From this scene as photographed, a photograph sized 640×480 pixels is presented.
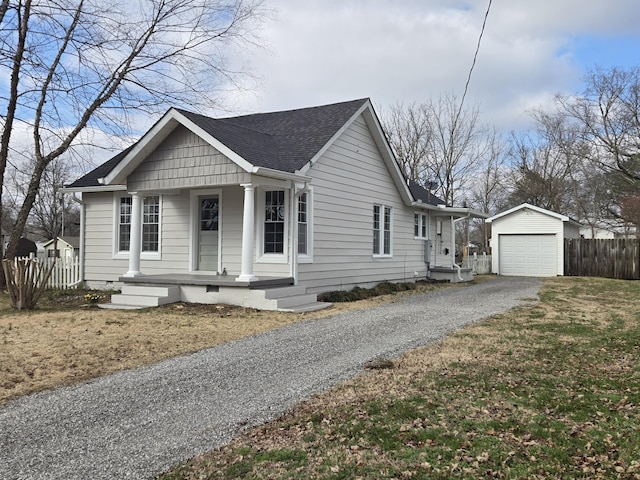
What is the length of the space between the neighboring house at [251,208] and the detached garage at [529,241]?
32.5ft

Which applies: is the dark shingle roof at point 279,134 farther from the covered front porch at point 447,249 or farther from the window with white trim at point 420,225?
the covered front porch at point 447,249

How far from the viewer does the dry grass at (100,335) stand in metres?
6.00

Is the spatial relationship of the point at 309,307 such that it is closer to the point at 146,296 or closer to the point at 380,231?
the point at 146,296

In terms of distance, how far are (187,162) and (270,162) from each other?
1917 mm

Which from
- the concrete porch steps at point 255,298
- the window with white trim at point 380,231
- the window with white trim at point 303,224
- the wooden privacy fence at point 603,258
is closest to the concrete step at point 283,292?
the concrete porch steps at point 255,298

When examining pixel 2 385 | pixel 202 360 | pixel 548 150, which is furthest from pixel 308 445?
pixel 548 150

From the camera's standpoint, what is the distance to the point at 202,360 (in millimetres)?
6566

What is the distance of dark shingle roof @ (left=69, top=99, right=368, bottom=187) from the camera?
37.2ft

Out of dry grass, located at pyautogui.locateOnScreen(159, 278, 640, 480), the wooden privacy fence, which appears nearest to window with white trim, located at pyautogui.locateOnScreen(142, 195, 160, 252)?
dry grass, located at pyautogui.locateOnScreen(159, 278, 640, 480)

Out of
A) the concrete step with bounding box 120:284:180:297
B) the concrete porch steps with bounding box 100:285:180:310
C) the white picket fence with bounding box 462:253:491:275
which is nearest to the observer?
the concrete porch steps with bounding box 100:285:180:310

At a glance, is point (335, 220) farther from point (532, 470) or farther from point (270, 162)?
point (532, 470)

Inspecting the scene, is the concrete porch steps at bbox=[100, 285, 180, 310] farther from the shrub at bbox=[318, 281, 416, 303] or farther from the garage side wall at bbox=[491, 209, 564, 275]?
the garage side wall at bbox=[491, 209, 564, 275]

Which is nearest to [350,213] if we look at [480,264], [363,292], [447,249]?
[363,292]

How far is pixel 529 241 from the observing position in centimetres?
2497
